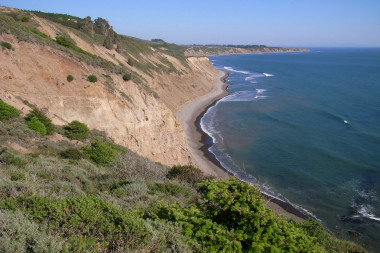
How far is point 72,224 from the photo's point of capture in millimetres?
5746

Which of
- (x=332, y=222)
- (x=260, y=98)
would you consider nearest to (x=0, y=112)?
(x=332, y=222)

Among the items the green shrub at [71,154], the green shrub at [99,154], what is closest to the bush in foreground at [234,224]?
the green shrub at [71,154]

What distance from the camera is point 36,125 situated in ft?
57.0

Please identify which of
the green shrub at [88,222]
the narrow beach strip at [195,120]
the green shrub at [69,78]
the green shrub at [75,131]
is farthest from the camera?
the narrow beach strip at [195,120]

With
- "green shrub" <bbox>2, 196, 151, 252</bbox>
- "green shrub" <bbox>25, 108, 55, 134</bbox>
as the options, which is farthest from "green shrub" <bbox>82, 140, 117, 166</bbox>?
"green shrub" <bbox>2, 196, 151, 252</bbox>

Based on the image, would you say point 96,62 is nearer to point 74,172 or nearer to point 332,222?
point 74,172

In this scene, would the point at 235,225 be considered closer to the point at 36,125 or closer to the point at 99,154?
the point at 99,154

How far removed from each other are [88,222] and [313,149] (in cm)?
3026

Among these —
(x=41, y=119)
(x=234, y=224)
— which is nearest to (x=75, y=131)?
(x=41, y=119)

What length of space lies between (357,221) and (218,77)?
7335cm

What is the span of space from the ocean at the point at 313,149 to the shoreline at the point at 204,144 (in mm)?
776

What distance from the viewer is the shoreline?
21.1 metres

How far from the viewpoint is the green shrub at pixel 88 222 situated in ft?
18.2

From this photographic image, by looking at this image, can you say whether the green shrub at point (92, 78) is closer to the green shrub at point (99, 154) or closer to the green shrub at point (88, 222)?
the green shrub at point (99, 154)
